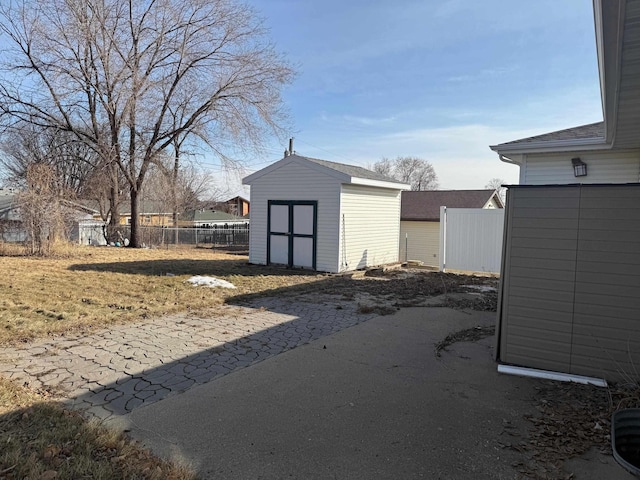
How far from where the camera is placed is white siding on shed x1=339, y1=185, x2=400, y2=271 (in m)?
11.6

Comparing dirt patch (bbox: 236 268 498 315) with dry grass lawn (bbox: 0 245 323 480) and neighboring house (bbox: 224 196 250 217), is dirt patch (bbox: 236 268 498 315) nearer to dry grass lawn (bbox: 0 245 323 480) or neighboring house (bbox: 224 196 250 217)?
dry grass lawn (bbox: 0 245 323 480)

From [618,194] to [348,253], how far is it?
322 inches

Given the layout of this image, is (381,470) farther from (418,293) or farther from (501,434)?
(418,293)

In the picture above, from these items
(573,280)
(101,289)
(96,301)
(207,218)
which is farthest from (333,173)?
(207,218)

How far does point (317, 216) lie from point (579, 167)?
6.25 m

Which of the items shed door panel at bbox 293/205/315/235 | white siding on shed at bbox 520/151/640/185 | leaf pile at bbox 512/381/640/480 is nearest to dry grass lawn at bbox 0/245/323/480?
shed door panel at bbox 293/205/315/235

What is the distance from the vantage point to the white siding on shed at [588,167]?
747 centimetres

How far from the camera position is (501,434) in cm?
300

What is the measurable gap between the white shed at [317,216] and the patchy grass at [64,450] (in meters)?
8.66

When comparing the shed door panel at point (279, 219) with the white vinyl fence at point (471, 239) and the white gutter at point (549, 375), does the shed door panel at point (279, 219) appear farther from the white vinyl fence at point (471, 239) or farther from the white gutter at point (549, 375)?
the white gutter at point (549, 375)

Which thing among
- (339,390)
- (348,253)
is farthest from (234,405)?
(348,253)

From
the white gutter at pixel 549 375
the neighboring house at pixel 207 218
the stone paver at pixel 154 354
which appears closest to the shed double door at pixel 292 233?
the stone paver at pixel 154 354

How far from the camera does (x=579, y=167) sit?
766 centimetres

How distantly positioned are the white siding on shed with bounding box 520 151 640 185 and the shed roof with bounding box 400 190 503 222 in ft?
47.1
